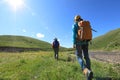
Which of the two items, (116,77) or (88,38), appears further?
(116,77)

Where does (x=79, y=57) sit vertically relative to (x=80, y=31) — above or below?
below

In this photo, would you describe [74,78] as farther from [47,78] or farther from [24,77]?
[24,77]

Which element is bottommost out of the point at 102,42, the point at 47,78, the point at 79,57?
the point at 47,78

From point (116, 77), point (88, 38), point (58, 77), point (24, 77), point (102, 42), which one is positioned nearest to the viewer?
point (88, 38)

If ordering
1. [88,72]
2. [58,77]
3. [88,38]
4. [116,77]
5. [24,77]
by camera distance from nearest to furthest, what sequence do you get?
[88,72], [88,38], [116,77], [58,77], [24,77]

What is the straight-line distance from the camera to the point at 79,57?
1166 centimetres

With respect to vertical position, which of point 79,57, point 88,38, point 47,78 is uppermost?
point 88,38

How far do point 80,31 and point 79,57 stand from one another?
1137 millimetres

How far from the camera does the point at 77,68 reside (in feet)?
49.0

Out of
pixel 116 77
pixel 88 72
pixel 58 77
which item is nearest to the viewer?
pixel 88 72

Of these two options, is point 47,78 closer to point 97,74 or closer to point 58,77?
point 58,77

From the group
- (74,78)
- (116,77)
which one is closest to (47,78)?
(74,78)

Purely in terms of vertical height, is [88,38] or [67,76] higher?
[88,38]

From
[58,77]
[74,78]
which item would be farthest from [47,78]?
[74,78]
